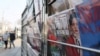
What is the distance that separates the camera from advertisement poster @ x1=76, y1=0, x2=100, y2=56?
55.2 inches

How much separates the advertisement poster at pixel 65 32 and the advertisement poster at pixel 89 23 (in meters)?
0.10

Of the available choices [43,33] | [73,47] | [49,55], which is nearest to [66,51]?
[73,47]

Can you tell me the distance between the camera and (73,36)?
182 centimetres

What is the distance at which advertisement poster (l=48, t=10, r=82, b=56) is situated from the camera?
5.77 feet

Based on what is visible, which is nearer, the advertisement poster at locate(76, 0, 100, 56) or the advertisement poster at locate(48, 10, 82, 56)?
the advertisement poster at locate(76, 0, 100, 56)

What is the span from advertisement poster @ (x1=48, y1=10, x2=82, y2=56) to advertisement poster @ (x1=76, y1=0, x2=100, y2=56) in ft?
0.31

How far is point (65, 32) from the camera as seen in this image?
2025mm

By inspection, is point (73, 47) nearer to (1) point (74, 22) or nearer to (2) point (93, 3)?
(1) point (74, 22)

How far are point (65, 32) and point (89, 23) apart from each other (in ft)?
1.76

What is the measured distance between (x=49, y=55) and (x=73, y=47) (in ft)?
3.32

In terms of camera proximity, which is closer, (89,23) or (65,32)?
(89,23)

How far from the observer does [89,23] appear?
1.50 m

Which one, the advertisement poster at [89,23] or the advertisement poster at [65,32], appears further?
the advertisement poster at [65,32]

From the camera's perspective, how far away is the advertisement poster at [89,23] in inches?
55.2
